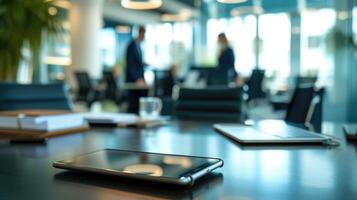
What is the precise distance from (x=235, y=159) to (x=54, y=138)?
1.93 feet

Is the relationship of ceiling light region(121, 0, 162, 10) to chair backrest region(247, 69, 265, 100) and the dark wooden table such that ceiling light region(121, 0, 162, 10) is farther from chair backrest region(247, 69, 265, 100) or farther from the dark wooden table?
the dark wooden table

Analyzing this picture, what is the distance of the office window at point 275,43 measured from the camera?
31.5 feet

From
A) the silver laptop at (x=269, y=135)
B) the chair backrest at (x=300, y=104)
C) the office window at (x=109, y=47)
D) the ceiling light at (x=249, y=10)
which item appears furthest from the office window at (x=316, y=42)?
the office window at (x=109, y=47)

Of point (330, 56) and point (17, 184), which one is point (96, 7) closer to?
point (330, 56)

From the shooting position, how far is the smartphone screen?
0.61m

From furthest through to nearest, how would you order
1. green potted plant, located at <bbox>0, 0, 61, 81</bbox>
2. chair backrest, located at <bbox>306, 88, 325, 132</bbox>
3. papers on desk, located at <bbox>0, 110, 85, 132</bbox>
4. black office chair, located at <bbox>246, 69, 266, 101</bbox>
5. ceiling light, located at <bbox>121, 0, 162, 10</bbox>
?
1. ceiling light, located at <bbox>121, 0, 162, 10</bbox>
2. black office chair, located at <bbox>246, 69, 266, 101</bbox>
3. green potted plant, located at <bbox>0, 0, 61, 81</bbox>
4. chair backrest, located at <bbox>306, 88, 325, 132</bbox>
5. papers on desk, located at <bbox>0, 110, 85, 132</bbox>

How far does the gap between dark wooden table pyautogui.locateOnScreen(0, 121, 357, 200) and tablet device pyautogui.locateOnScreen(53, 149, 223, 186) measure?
0.02 m

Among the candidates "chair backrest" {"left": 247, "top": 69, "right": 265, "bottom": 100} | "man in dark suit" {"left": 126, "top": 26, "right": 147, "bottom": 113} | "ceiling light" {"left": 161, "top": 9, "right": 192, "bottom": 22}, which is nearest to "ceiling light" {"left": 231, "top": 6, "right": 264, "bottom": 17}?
"ceiling light" {"left": 161, "top": 9, "right": 192, "bottom": 22}

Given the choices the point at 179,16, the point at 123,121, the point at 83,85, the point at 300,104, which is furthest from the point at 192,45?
the point at 123,121

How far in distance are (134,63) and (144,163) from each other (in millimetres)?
4654

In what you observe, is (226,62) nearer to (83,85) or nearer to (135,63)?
(135,63)

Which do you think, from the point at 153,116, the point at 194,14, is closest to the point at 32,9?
the point at 153,116

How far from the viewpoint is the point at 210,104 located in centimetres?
205

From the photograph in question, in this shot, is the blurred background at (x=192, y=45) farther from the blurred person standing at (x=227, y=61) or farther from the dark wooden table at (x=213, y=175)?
the dark wooden table at (x=213, y=175)
